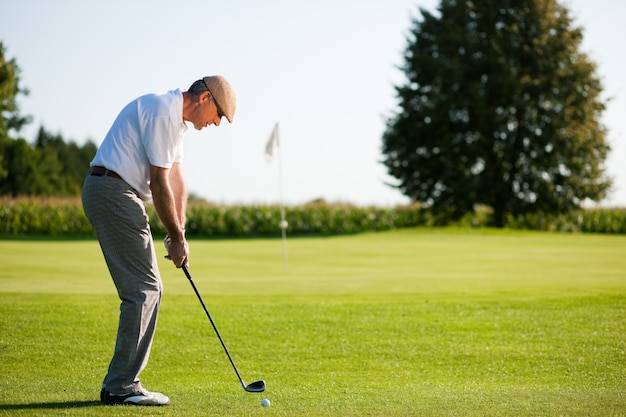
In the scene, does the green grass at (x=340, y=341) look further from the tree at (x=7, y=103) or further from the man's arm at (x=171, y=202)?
the tree at (x=7, y=103)

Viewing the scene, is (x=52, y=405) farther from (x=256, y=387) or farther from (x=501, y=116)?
(x=501, y=116)

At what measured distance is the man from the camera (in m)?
4.16

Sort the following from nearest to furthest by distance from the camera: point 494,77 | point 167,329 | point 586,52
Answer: point 167,329 → point 494,77 → point 586,52

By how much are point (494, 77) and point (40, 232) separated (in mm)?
20641

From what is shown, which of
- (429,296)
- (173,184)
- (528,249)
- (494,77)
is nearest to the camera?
(173,184)

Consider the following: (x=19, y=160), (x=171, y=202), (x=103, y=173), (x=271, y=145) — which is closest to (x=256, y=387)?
(x=171, y=202)

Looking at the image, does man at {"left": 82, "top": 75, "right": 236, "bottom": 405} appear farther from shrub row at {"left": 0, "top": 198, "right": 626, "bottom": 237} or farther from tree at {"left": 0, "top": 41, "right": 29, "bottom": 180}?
tree at {"left": 0, "top": 41, "right": 29, "bottom": 180}

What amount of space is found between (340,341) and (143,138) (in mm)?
3326

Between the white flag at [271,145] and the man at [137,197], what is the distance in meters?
10.4

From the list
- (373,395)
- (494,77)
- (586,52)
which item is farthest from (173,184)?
(586,52)

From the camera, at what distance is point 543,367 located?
593 centimetres

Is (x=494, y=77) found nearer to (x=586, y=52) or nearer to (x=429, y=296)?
(x=586, y=52)

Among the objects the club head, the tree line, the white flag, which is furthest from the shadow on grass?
the tree line

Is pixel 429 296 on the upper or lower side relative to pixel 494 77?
lower
